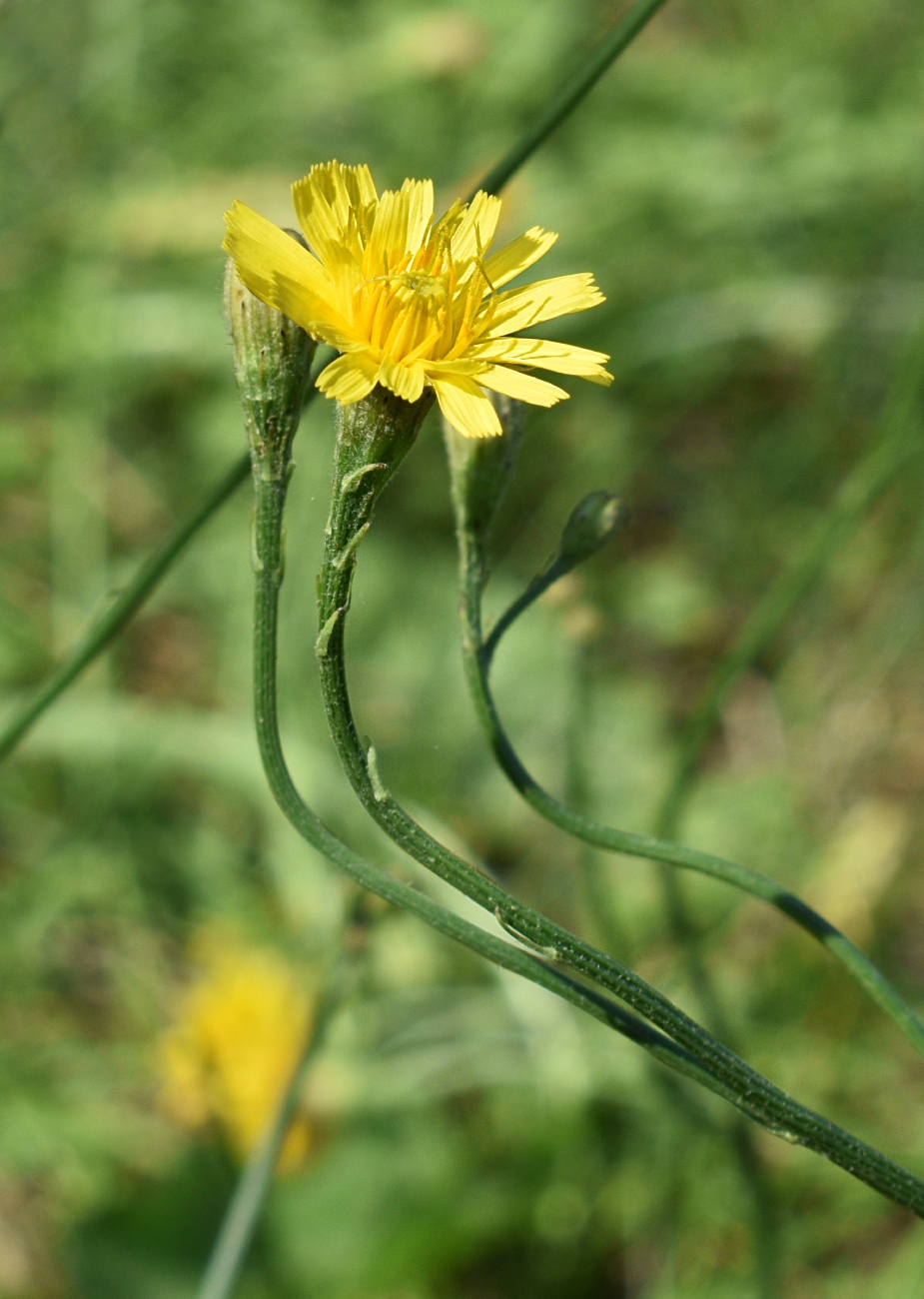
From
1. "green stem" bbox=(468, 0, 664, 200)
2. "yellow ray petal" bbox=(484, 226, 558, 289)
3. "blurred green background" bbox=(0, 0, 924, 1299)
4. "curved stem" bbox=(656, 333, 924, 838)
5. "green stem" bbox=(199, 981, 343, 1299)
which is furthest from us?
"blurred green background" bbox=(0, 0, 924, 1299)

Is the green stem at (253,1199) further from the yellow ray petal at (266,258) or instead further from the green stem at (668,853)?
the yellow ray petal at (266,258)

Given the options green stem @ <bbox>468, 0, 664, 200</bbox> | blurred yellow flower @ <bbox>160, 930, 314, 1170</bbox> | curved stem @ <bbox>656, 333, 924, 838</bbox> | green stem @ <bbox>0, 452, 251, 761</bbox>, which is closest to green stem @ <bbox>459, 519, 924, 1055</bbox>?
green stem @ <bbox>0, 452, 251, 761</bbox>

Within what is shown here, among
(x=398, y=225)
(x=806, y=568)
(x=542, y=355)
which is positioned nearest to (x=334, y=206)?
(x=398, y=225)

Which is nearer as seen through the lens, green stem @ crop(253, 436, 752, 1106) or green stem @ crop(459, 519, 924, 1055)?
green stem @ crop(253, 436, 752, 1106)

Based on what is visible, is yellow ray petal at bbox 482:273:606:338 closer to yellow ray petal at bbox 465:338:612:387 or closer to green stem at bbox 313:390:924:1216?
yellow ray petal at bbox 465:338:612:387

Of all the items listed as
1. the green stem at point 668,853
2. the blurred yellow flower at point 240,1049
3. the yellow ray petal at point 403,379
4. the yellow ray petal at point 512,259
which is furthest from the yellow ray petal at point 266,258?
the blurred yellow flower at point 240,1049

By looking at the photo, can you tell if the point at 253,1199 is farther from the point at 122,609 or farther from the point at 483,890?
the point at 483,890
